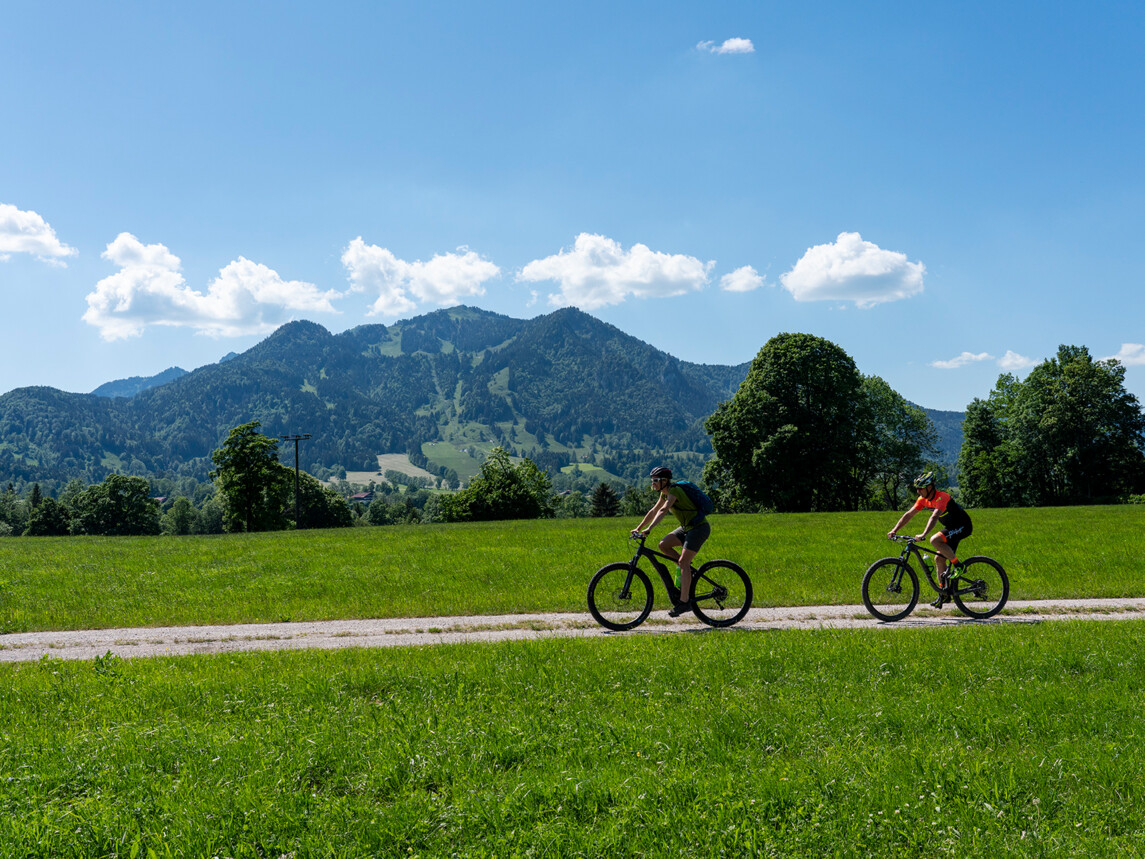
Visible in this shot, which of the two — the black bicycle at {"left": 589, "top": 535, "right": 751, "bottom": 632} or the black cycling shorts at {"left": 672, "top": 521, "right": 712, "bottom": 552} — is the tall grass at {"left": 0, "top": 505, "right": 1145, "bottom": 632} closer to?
the black bicycle at {"left": 589, "top": 535, "right": 751, "bottom": 632}

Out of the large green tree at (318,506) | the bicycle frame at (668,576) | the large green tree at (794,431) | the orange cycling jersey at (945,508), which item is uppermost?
the large green tree at (794,431)

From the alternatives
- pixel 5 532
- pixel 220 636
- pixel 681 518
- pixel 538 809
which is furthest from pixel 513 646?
pixel 5 532

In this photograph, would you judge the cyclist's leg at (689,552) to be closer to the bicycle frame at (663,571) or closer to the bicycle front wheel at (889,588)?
the bicycle frame at (663,571)

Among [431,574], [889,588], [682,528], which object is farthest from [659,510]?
[431,574]

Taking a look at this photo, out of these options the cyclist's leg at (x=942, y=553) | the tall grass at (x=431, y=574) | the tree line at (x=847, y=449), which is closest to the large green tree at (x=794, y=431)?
the tree line at (x=847, y=449)

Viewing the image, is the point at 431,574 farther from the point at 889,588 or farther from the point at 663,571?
the point at 889,588

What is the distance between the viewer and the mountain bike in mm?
12789

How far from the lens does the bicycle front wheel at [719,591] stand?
11.7 meters

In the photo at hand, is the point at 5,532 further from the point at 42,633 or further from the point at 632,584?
the point at 632,584

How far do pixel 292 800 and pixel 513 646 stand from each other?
4.40m

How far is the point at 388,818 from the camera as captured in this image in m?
4.75

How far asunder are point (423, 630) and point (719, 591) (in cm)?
500

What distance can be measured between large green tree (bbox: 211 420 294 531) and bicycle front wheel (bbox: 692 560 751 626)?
63.0 m

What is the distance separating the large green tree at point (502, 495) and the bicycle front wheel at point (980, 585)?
207ft
